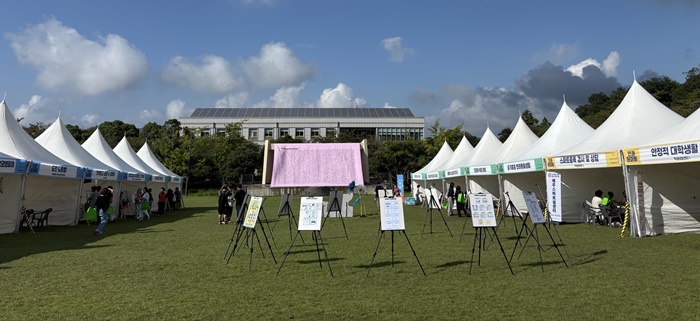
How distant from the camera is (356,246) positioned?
1105 cm

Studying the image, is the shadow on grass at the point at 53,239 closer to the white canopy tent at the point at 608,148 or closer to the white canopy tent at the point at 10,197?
the white canopy tent at the point at 10,197

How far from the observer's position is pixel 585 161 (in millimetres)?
13578

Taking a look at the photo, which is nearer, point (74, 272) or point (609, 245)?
point (74, 272)

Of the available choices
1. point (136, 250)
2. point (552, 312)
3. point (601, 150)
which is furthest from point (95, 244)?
point (601, 150)

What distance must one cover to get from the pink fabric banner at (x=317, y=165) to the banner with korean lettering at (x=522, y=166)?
24271mm

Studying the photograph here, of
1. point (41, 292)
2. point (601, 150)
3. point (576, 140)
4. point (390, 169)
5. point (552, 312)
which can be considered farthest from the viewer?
point (390, 169)

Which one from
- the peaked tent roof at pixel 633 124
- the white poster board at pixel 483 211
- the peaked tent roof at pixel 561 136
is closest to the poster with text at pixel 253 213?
the white poster board at pixel 483 211

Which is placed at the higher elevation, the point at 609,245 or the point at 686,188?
the point at 686,188

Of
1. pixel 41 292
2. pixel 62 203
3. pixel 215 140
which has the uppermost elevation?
pixel 215 140

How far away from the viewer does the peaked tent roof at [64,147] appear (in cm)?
1819

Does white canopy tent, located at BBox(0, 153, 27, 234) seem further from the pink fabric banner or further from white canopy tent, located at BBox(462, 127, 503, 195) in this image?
the pink fabric banner

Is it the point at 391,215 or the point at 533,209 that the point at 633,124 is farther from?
the point at 391,215

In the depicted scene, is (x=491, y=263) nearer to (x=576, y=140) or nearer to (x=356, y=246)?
(x=356, y=246)

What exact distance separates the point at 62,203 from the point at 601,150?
18.5 metres
